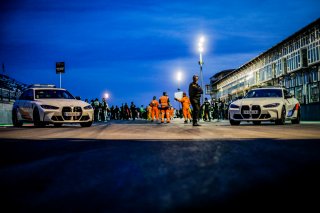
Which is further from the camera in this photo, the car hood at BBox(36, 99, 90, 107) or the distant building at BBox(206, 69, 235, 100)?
the distant building at BBox(206, 69, 235, 100)

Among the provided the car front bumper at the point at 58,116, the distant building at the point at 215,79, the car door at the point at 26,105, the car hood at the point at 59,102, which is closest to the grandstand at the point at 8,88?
the car door at the point at 26,105

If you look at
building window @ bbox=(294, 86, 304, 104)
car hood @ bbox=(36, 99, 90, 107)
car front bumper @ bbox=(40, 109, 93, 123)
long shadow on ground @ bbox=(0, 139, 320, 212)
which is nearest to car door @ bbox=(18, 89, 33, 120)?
car hood @ bbox=(36, 99, 90, 107)

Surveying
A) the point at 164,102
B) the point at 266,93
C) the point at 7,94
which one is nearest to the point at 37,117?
the point at 164,102

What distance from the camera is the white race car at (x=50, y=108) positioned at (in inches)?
587

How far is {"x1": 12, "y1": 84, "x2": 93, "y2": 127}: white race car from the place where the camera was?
587 inches

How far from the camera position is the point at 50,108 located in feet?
48.9

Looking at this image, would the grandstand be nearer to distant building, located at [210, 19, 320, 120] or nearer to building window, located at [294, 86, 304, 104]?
building window, located at [294, 86, 304, 104]

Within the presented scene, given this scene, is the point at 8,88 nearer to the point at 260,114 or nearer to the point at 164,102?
the point at 164,102

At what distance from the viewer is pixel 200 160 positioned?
448 centimetres

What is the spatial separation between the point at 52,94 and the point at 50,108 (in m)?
1.76

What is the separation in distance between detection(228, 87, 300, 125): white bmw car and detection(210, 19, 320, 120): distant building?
732 centimetres

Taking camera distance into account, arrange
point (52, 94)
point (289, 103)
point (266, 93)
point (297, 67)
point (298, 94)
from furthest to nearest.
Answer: point (297, 67) → point (298, 94) → point (266, 93) → point (289, 103) → point (52, 94)

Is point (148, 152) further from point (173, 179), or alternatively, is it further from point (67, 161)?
point (173, 179)

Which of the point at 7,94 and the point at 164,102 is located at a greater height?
the point at 7,94
